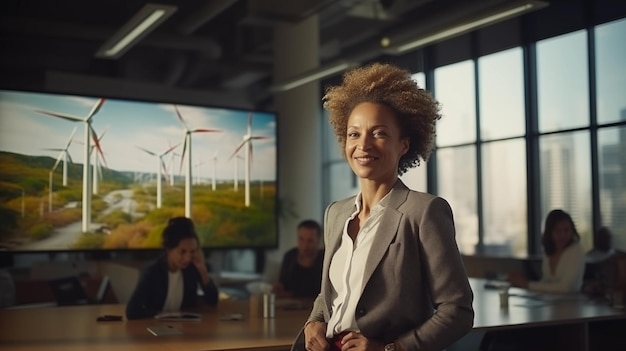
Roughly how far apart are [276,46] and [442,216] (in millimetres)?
4767

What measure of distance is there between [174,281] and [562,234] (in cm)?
279

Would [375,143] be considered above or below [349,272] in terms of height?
above

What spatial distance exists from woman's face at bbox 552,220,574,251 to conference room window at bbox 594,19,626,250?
2.07 feet

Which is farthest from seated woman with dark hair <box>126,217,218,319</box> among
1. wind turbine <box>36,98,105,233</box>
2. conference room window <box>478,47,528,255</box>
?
conference room window <box>478,47,528,255</box>

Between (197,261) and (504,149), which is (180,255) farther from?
(504,149)

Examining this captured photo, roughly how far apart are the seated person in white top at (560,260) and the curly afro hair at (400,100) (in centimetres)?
322

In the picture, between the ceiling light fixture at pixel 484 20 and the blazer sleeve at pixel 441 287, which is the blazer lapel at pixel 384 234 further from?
the ceiling light fixture at pixel 484 20

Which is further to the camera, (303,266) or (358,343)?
(303,266)

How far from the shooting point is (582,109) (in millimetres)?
6086

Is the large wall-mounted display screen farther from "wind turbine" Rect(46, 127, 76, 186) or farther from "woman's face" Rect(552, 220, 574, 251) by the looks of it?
"woman's face" Rect(552, 220, 574, 251)

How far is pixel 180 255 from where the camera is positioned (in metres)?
3.97

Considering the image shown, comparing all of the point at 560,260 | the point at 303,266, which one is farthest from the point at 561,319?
the point at 303,266

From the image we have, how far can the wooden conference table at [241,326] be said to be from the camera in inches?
116

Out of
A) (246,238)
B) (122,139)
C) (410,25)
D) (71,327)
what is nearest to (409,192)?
(71,327)
